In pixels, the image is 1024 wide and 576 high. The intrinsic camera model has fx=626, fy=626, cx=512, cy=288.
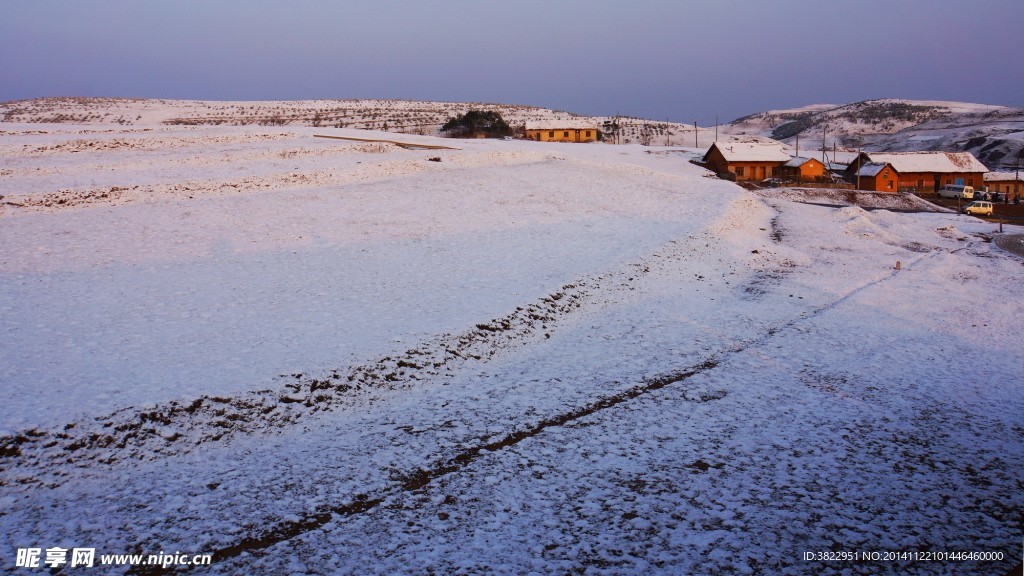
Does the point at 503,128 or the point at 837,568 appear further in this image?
the point at 503,128

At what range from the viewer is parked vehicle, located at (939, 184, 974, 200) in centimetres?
6018

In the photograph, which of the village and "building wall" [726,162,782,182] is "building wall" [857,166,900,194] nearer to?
the village

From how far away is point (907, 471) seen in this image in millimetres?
10805

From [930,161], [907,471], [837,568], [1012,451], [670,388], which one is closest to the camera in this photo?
[837,568]

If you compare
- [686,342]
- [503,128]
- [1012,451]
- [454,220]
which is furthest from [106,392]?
[503,128]

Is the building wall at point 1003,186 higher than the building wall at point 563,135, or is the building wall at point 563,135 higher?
the building wall at point 563,135

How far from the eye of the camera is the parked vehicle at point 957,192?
60184mm

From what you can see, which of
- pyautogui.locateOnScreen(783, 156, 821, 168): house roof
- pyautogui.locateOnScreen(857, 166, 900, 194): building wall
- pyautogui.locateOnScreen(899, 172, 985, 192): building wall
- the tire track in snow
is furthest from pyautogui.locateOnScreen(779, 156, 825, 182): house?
the tire track in snow

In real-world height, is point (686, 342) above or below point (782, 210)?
below

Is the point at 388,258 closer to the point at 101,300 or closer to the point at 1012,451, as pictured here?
the point at 101,300

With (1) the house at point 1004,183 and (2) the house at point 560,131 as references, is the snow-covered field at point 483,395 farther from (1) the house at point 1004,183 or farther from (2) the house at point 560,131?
(2) the house at point 560,131

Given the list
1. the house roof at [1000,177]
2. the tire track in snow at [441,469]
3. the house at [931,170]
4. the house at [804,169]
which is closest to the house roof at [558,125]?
the house at [804,169]

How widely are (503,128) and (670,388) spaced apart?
8401 centimetres

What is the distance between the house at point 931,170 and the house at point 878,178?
1.98ft
